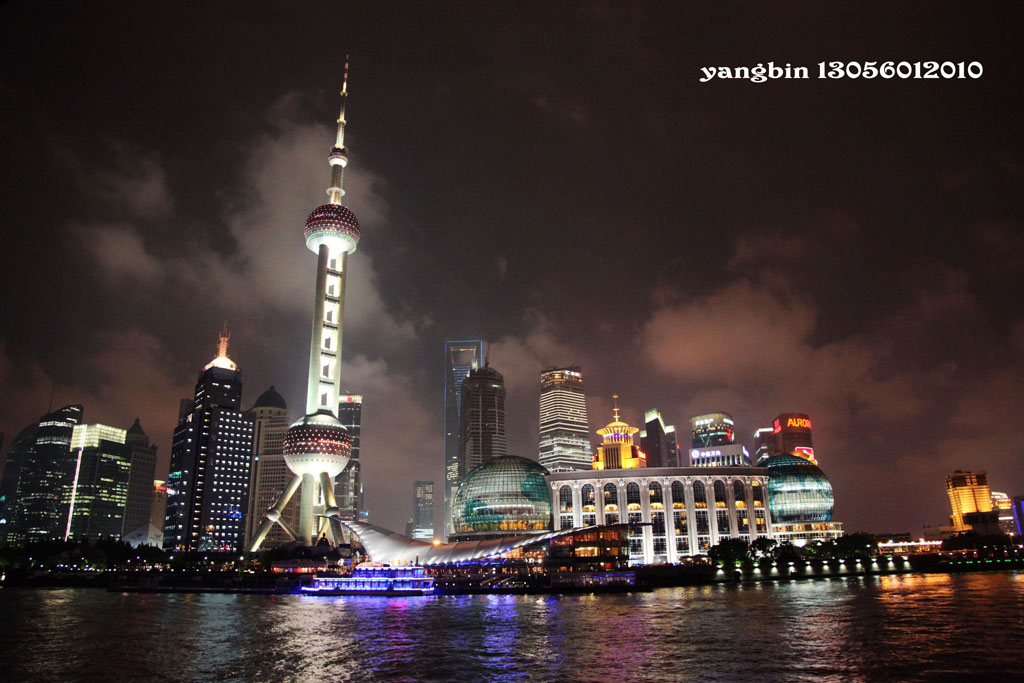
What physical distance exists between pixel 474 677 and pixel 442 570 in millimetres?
90836

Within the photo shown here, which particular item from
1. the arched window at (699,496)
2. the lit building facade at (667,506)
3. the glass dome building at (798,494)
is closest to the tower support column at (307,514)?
the lit building facade at (667,506)

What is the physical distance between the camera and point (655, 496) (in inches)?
6757

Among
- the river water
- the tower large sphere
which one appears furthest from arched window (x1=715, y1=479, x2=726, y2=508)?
the tower large sphere

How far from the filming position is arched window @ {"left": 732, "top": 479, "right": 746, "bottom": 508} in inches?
6880

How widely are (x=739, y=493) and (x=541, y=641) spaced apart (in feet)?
444

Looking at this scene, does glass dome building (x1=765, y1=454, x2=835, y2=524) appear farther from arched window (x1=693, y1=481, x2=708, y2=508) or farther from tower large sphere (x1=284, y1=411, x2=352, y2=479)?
tower large sphere (x1=284, y1=411, x2=352, y2=479)

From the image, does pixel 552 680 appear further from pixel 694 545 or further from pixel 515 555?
pixel 694 545

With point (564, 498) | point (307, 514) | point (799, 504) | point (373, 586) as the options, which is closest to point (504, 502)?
point (564, 498)

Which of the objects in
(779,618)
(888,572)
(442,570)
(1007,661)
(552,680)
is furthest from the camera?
(888,572)

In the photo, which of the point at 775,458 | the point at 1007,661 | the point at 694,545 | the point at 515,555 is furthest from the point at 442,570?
the point at 775,458

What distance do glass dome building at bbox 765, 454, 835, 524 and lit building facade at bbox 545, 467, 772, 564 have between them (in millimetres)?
7286

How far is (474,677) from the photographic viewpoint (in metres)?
40.3

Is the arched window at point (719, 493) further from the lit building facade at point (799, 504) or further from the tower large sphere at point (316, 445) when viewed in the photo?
the tower large sphere at point (316, 445)

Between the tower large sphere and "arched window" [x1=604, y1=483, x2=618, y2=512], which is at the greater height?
the tower large sphere
